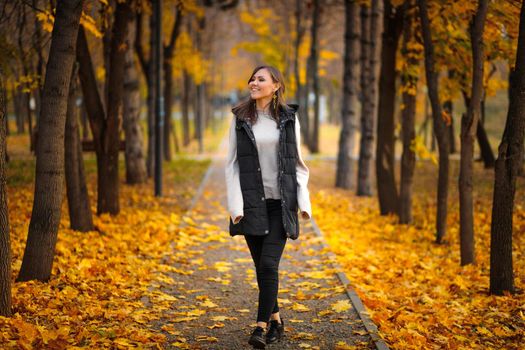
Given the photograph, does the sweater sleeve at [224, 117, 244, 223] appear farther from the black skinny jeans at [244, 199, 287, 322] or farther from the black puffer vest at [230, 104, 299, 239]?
the black skinny jeans at [244, 199, 287, 322]

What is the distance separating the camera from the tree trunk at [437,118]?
32.9 feet

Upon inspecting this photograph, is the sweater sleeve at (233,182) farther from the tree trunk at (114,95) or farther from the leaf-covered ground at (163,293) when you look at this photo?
the tree trunk at (114,95)

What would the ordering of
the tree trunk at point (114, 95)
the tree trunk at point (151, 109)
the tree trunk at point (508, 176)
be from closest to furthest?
the tree trunk at point (508, 176) → the tree trunk at point (114, 95) → the tree trunk at point (151, 109)

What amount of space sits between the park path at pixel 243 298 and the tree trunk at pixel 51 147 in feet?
4.55

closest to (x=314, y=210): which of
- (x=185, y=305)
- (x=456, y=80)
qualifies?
(x=456, y=80)

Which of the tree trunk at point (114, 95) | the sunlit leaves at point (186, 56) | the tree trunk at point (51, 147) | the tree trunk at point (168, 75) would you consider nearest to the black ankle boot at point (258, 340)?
the tree trunk at point (51, 147)

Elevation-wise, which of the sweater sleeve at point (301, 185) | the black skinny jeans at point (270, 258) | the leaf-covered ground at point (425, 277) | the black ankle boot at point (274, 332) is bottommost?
the leaf-covered ground at point (425, 277)

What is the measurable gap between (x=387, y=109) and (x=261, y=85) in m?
8.21

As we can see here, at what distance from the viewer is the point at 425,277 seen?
8.81m

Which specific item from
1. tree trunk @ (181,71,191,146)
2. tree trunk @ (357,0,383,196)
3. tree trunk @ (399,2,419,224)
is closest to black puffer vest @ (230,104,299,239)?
tree trunk @ (399,2,419,224)

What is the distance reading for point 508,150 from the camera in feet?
24.4

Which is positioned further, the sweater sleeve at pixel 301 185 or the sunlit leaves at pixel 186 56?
the sunlit leaves at pixel 186 56

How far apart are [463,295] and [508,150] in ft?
5.79

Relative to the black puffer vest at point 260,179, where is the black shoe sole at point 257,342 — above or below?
below
